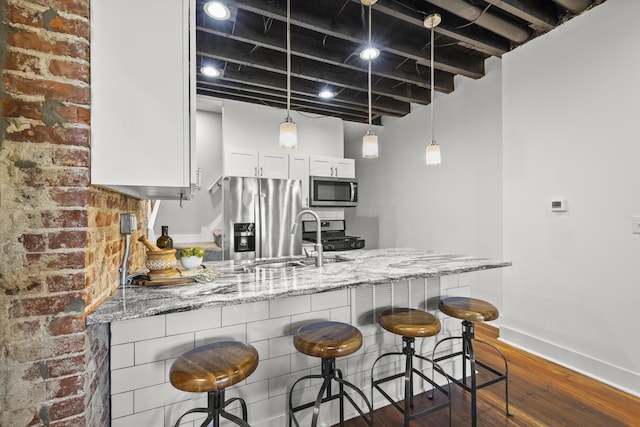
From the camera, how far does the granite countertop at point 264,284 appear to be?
112 centimetres

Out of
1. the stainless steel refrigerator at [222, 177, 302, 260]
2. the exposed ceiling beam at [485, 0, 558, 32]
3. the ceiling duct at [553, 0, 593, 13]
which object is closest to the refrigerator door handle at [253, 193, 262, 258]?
the stainless steel refrigerator at [222, 177, 302, 260]

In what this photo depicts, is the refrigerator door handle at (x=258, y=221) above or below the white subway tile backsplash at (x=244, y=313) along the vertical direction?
above

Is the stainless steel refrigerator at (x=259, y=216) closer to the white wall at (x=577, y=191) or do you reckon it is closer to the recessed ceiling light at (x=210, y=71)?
the recessed ceiling light at (x=210, y=71)

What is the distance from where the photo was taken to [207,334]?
58.8 inches

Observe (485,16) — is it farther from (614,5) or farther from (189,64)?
(189,64)

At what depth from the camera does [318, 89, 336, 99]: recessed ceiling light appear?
3623 millimetres

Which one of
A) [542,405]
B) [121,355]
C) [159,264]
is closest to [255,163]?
[159,264]

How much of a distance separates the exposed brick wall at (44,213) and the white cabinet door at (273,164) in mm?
2803

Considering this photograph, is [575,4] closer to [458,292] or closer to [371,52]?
[371,52]

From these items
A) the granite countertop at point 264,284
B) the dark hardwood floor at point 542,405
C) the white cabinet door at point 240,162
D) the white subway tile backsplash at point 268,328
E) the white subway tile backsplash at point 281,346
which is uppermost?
the white cabinet door at point 240,162

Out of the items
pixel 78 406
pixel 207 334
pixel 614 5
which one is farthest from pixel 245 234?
pixel 614 5

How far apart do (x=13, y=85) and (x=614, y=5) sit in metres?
3.53

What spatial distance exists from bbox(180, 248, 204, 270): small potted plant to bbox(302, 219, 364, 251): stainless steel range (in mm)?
2364

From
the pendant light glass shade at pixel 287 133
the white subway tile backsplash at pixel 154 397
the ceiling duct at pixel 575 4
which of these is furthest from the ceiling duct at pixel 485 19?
the white subway tile backsplash at pixel 154 397
